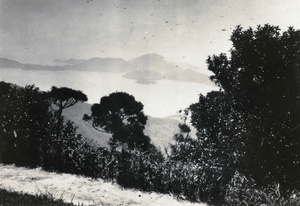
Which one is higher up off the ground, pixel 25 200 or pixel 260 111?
pixel 260 111

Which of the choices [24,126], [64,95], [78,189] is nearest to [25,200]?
[78,189]

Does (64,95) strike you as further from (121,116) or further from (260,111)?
(260,111)

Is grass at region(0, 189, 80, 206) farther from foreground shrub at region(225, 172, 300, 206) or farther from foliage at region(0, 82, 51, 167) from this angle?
foreground shrub at region(225, 172, 300, 206)

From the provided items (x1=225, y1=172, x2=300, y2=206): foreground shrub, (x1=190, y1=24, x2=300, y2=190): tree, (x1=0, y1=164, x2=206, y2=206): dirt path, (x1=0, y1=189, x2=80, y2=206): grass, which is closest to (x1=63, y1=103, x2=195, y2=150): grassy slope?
(x1=190, y1=24, x2=300, y2=190): tree

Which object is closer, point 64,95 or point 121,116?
point 64,95

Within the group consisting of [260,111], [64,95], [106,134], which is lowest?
[106,134]

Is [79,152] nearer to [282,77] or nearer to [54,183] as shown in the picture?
[54,183]

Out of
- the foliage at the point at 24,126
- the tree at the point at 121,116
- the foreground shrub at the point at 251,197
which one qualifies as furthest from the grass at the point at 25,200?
the tree at the point at 121,116

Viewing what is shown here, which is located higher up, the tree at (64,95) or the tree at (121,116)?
the tree at (64,95)

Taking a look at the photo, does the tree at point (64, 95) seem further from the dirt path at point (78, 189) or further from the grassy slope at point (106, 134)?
the grassy slope at point (106, 134)
